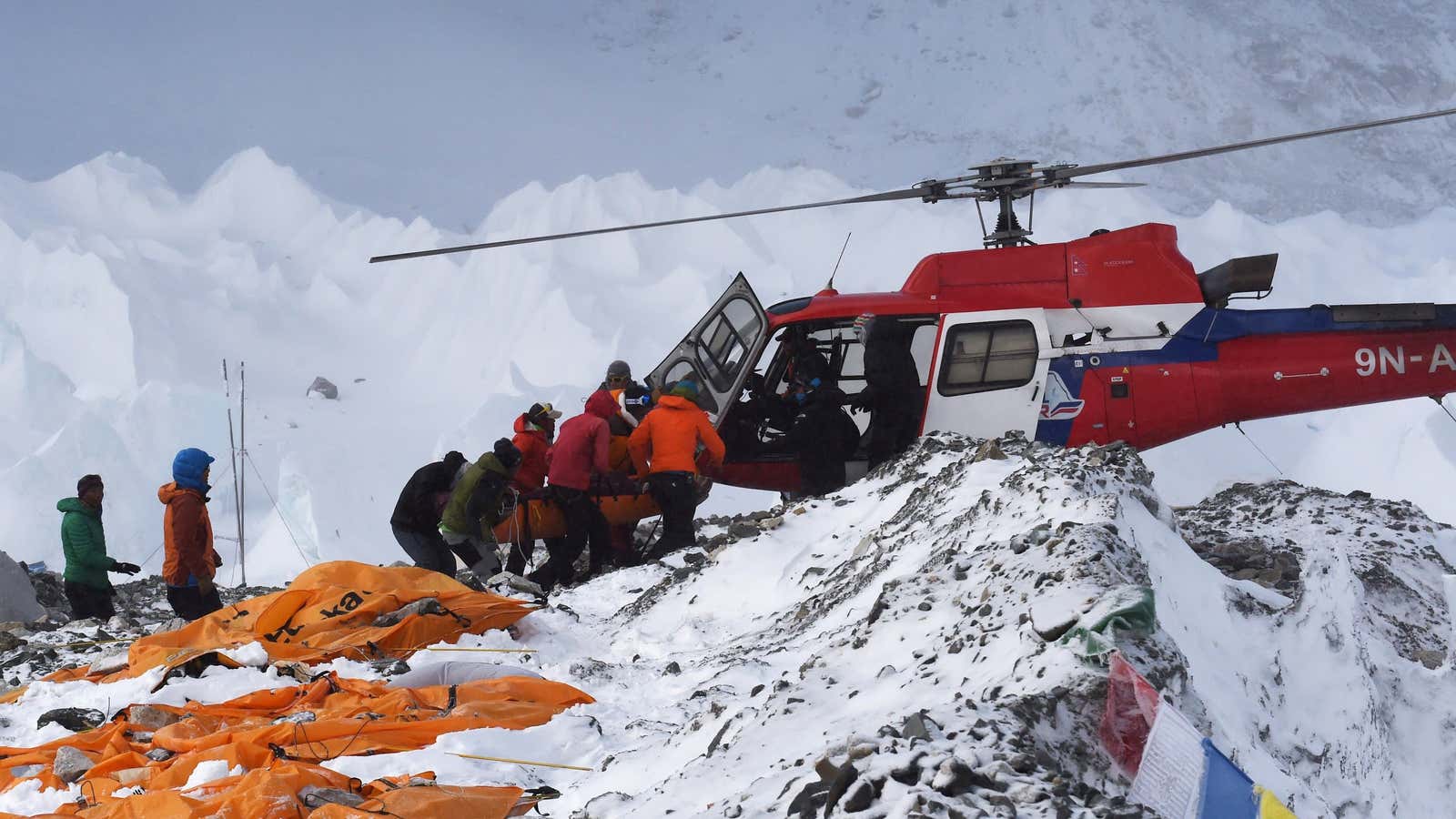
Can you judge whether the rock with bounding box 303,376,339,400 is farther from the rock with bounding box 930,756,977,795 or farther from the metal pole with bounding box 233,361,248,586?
the rock with bounding box 930,756,977,795

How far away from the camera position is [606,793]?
3141mm

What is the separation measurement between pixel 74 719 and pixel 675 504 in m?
3.28

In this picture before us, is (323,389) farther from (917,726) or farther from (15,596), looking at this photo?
(917,726)

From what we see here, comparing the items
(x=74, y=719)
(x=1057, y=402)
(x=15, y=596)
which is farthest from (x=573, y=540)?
(x=15, y=596)

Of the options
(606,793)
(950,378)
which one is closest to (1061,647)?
(606,793)

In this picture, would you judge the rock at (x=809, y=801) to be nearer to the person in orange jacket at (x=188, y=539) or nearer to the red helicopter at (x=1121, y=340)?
the person in orange jacket at (x=188, y=539)

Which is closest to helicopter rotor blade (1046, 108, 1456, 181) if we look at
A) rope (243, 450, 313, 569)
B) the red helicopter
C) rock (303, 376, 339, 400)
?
the red helicopter

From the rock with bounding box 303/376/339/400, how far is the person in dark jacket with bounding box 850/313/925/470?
41.9 ft

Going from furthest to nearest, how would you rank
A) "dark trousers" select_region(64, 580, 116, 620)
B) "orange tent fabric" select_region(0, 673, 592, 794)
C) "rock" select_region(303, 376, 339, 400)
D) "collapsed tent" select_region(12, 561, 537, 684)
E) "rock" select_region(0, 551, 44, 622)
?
1. "rock" select_region(303, 376, 339, 400)
2. "rock" select_region(0, 551, 44, 622)
3. "dark trousers" select_region(64, 580, 116, 620)
4. "collapsed tent" select_region(12, 561, 537, 684)
5. "orange tent fabric" select_region(0, 673, 592, 794)

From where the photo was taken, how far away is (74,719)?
434 cm

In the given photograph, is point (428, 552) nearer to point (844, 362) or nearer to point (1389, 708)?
point (844, 362)

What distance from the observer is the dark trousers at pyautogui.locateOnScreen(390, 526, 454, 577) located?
22.2 ft

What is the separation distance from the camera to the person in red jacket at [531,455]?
7332 millimetres

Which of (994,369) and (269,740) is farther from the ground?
(994,369)
